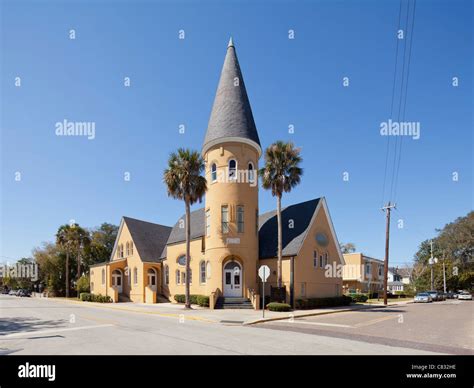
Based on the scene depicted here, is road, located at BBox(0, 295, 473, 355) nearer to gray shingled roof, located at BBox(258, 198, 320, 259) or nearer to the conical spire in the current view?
gray shingled roof, located at BBox(258, 198, 320, 259)

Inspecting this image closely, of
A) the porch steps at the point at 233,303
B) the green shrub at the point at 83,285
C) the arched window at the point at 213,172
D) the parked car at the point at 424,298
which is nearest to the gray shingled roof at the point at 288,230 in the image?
the porch steps at the point at 233,303

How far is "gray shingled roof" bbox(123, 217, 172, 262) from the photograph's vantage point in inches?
1529

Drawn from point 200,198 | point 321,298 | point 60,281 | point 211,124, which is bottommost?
point 60,281

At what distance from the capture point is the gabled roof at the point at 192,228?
113ft

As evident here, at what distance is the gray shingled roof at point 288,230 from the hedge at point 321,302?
372 centimetres

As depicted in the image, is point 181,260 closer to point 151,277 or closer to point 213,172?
point 151,277

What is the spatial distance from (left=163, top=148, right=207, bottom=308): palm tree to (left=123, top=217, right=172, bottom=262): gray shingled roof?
1270 centimetres

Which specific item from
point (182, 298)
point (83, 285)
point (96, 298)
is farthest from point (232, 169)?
point (83, 285)
